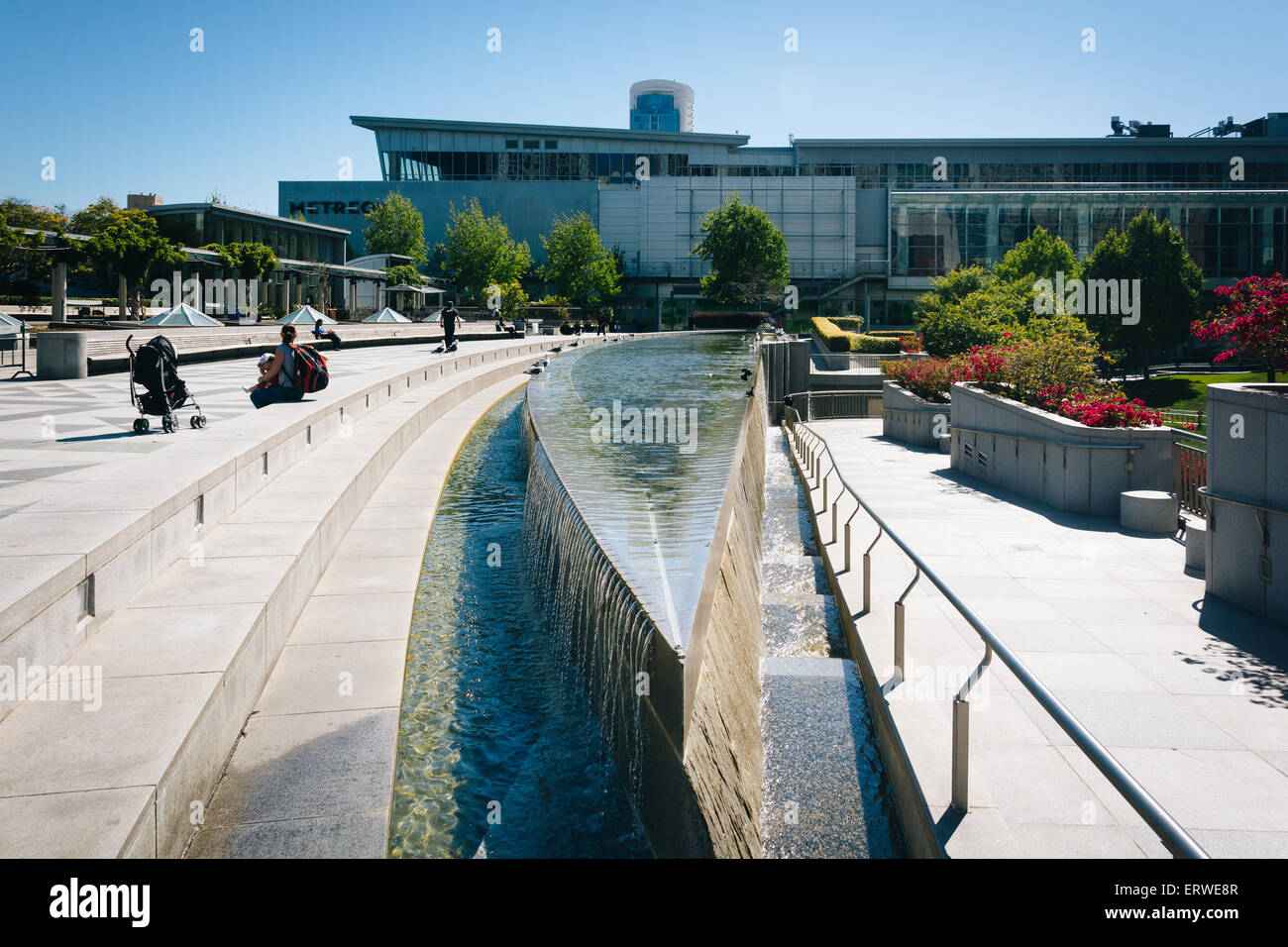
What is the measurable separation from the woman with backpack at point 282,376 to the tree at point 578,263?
203 feet

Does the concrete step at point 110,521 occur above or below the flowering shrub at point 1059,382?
below

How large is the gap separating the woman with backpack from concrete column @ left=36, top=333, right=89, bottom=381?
790 centimetres

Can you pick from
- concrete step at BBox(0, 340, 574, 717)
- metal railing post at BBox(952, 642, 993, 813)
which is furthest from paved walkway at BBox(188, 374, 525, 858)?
metal railing post at BBox(952, 642, 993, 813)

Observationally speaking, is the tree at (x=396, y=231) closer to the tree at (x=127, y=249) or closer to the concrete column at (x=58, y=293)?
the tree at (x=127, y=249)

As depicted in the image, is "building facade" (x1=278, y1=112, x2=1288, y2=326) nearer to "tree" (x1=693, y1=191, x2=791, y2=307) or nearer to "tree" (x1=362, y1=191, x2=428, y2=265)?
"tree" (x1=693, y1=191, x2=791, y2=307)

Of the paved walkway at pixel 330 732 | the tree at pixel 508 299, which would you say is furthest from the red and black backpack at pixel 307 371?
the tree at pixel 508 299

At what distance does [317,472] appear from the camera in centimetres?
1041

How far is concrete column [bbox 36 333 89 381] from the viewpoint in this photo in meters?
19.1

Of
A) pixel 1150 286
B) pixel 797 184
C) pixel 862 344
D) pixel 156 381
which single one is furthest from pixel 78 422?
pixel 797 184

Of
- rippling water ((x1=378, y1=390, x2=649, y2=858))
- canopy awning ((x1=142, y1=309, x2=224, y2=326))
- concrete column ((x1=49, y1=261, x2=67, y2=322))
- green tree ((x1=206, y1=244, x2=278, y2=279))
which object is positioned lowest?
rippling water ((x1=378, y1=390, x2=649, y2=858))

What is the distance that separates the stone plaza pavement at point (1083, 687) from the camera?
15.3ft

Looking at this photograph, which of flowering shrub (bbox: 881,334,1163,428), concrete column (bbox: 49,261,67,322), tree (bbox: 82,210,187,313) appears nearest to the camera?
flowering shrub (bbox: 881,334,1163,428)

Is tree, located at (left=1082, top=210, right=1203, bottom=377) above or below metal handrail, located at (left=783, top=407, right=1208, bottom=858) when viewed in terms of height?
above
